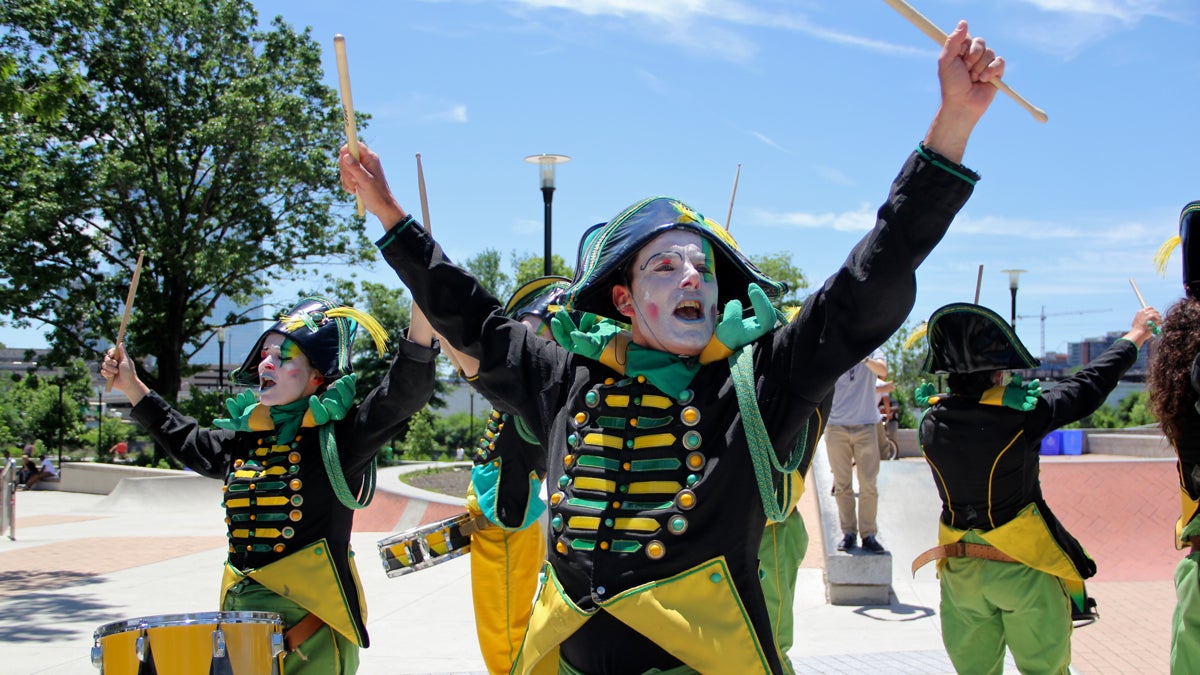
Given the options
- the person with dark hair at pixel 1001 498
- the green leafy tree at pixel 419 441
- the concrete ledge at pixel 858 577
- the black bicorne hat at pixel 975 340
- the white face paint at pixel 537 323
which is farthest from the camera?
the green leafy tree at pixel 419 441

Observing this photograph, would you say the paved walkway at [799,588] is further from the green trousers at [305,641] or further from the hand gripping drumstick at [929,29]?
the hand gripping drumstick at [929,29]

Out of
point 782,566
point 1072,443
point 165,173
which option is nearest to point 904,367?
point 1072,443

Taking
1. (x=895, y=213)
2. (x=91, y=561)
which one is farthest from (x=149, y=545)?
(x=895, y=213)

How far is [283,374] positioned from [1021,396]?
338 cm

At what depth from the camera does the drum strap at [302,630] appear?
3.87m

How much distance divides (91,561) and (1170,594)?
10.8 m

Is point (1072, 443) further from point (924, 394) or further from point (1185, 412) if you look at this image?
point (1185, 412)

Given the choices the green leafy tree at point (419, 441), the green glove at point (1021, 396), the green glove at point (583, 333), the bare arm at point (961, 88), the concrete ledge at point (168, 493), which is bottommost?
the green leafy tree at point (419, 441)

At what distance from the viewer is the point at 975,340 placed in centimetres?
493

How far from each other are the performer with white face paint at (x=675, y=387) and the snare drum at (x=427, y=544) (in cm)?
261

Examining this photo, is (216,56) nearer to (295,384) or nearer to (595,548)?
(295,384)

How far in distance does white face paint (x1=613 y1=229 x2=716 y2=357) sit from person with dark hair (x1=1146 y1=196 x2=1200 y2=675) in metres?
1.85

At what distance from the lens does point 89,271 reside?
26.2 m

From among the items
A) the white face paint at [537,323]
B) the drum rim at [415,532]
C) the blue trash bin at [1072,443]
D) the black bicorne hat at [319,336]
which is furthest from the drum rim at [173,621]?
the blue trash bin at [1072,443]
